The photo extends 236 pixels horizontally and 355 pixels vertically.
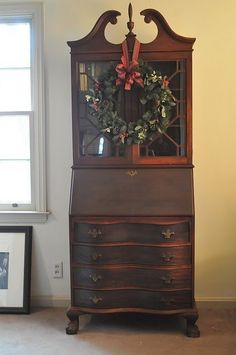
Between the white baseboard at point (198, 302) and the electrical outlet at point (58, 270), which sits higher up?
the electrical outlet at point (58, 270)

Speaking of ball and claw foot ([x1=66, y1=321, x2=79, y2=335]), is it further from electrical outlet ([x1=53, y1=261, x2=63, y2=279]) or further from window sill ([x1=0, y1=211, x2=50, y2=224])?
window sill ([x1=0, y1=211, x2=50, y2=224])

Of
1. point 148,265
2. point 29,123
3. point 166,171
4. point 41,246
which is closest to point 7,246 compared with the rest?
point 41,246

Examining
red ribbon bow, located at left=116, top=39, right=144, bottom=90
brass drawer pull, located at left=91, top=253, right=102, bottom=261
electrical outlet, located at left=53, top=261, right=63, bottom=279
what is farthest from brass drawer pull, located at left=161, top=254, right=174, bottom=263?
red ribbon bow, located at left=116, top=39, right=144, bottom=90

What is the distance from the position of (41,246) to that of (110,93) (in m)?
1.36

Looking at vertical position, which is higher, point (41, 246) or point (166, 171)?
point (166, 171)

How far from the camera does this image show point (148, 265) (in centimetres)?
268

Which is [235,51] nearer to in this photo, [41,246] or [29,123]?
[29,123]

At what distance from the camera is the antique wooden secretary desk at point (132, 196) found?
267 cm

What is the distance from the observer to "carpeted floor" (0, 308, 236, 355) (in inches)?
101

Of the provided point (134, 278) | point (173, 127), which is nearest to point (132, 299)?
point (134, 278)

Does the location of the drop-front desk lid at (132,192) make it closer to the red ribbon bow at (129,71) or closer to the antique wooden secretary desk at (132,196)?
the antique wooden secretary desk at (132,196)

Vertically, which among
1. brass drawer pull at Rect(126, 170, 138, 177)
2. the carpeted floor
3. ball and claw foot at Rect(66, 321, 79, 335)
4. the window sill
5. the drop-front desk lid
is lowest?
the carpeted floor

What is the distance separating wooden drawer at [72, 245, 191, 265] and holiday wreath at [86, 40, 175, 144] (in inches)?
28.6

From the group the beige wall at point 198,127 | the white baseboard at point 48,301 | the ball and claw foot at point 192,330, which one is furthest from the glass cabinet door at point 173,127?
the white baseboard at point 48,301
